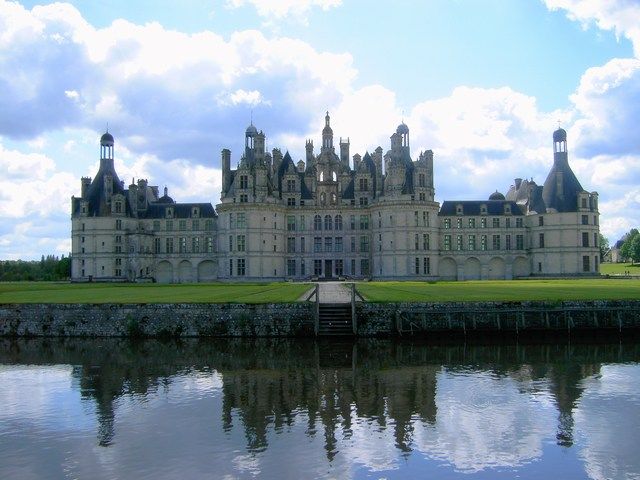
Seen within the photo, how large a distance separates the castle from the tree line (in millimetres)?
20591

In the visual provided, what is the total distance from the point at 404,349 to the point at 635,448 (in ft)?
50.6

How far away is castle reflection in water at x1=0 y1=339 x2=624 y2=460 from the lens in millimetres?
17938

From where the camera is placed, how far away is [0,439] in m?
16.6

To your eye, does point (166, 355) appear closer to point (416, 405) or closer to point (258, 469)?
point (416, 405)

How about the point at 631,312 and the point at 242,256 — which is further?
the point at 242,256

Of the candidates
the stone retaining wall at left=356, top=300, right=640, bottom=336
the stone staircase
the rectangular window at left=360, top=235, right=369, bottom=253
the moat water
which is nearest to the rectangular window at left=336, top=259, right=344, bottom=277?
the rectangular window at left=360, top=235, right=369, bottom=253

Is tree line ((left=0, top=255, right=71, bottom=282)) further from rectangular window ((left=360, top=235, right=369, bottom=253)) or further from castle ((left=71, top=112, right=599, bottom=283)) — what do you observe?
rectangular window ((left=360, top=235, right=369, bottom=253))

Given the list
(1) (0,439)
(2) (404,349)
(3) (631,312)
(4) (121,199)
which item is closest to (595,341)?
(3) (631,312)

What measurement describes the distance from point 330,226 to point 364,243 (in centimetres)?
461

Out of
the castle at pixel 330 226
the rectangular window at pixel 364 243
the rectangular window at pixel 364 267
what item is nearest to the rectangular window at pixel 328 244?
the castle at pixel 330 226

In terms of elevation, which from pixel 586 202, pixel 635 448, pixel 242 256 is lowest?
pixel 635 448

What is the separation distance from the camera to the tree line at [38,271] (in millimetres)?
100500

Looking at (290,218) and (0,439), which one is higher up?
(290,218)

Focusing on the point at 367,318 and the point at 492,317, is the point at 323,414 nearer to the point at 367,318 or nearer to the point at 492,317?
the point at 367,318
